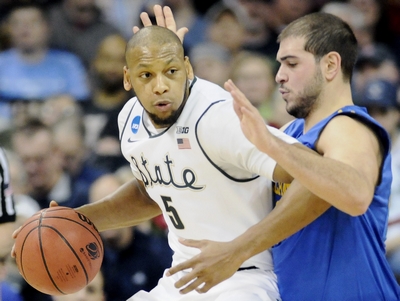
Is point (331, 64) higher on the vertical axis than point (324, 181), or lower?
higher

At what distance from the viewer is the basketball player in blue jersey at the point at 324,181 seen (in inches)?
118

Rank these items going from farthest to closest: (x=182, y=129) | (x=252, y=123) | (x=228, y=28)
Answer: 1. (x=228, y=28)
2. (x=182, y=129)
3. (x=252, y=123)

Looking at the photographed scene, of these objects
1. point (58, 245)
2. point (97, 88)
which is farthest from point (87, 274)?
point (97, 88)

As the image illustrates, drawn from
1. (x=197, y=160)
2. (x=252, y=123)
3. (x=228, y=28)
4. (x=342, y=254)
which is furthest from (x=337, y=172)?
(x=228, y=28)

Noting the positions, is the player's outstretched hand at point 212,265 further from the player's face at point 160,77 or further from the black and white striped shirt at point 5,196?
the black and white striped shirt at point 5,196

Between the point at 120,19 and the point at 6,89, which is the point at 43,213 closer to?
the point at 6,89

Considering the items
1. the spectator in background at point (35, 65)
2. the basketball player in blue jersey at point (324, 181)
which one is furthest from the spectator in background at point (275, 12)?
the basketball player in blue jersey at point (324, 181)

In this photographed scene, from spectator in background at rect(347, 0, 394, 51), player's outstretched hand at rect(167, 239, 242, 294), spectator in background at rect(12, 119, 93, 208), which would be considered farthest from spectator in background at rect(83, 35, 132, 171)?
player's outstretched hand at rect(167, 239, 242, 294)

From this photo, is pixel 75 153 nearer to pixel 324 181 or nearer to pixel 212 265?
pixel 212 265

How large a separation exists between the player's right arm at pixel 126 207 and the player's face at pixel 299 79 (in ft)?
3.59

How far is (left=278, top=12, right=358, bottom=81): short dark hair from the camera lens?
366 cm

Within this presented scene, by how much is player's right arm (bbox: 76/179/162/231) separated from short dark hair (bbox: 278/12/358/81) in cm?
127

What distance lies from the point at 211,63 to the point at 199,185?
3623 mm

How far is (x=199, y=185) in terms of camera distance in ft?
11.4
